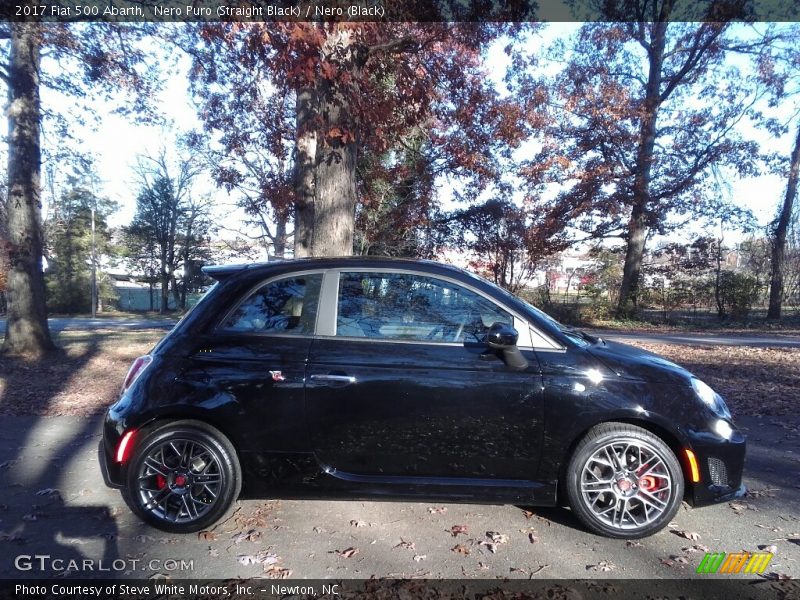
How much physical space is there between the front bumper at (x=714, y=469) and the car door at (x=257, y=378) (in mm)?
2526

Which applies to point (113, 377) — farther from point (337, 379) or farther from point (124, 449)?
point (337, 379)

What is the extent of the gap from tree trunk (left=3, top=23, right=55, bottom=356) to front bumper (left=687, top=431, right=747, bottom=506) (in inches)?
393

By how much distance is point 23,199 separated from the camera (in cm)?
880

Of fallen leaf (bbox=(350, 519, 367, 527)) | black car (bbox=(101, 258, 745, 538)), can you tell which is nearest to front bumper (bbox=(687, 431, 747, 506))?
black car (bbox=(101, 258, 745, 538))

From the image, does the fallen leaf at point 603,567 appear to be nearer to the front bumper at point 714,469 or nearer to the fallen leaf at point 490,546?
the fallen leaf at point 490,546

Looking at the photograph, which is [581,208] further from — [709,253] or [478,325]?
[478,325]

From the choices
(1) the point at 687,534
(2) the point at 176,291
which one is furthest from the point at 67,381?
(2) the point at 176,291

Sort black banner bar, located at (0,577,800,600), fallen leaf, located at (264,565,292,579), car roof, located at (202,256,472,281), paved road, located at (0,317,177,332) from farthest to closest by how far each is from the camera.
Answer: paved road, located at (0,317,177,332)
car roof, located at (202,256,472,281)
fallen leaf, located at (264,565,292,579)
black banner bar, located at (0,577,800,600)

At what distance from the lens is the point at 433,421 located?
10.7 ft

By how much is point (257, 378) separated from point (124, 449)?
0.98 meters

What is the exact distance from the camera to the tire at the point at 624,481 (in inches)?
127

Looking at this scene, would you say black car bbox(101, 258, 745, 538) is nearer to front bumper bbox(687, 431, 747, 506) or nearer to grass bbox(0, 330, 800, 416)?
front bumper bbox(687, 431, 747, 506)

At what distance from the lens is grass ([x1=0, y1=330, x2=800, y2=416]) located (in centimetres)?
640

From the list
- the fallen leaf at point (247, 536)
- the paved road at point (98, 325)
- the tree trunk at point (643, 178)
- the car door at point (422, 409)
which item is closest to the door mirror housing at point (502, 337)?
the car door at point (422, 409)
